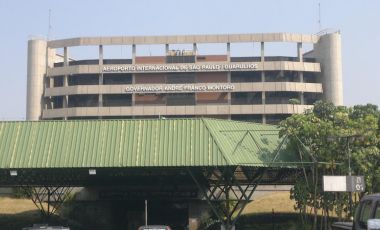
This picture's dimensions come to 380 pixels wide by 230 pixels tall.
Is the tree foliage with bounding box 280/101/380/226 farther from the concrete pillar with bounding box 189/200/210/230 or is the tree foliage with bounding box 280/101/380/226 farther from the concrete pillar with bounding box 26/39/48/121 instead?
the concrete pillar with bounding box 26/39/48/121

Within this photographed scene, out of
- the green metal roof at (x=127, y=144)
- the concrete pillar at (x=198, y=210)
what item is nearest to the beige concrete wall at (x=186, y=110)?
the concrete pillar at (x=198, y=210)

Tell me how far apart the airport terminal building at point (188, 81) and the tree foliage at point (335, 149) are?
5031 cm

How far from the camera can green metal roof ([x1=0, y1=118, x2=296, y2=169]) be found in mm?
33594

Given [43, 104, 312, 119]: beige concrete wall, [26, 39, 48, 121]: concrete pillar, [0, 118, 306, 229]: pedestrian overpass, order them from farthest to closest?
1. [26, 39, 48, 121]: concrete pillar
2. [43, 104, 312, 119]: beige concrete wall
3. [0, 118, 306, 229]: pedestrian overpass

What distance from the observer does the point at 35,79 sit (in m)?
97.4

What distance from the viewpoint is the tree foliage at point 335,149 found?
131 ft

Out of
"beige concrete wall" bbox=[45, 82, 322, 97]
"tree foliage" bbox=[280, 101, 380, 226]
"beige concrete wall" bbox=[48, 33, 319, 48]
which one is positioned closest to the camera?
"tree foliage" bbox=[280, 101, 380, 226]

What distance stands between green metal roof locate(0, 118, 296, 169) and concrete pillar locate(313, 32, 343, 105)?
206 ft

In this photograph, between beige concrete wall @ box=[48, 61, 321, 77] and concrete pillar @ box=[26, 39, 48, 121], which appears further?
concrete pillar @ box=[26, 39, 48, 121]

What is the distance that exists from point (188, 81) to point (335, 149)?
5632 centimetres

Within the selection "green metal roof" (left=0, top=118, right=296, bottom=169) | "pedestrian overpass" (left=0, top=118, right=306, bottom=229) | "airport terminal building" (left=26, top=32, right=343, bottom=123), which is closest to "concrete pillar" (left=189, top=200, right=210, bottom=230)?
"pedestrian overpass" (left=0, top=118, right=306, bottom=229)

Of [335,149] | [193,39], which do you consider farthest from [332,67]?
[335,149]

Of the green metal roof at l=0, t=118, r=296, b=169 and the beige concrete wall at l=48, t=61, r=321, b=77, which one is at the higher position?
the beige concrete wall at l=48, t=61, r=321, b=77

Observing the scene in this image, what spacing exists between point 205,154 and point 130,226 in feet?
93.6
